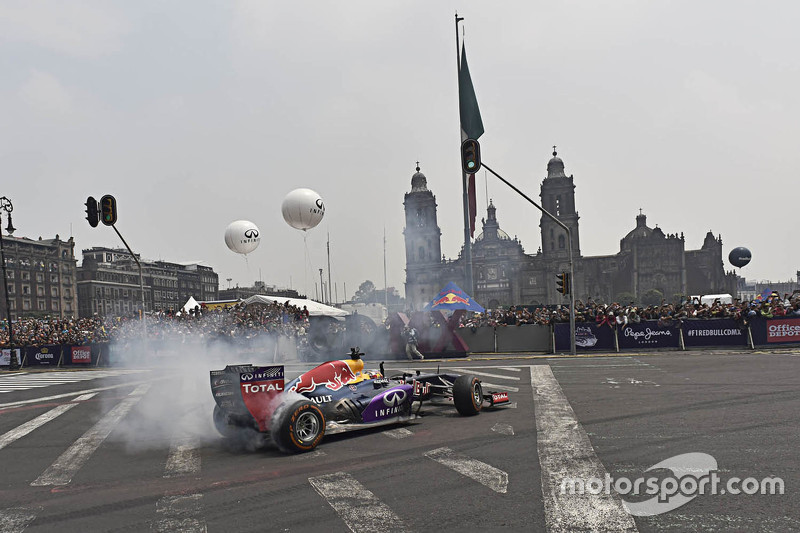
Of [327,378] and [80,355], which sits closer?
[327,378]

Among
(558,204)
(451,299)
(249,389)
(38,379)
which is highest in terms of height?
(558,204)

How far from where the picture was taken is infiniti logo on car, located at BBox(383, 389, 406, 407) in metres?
11.3

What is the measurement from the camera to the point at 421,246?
433 feet

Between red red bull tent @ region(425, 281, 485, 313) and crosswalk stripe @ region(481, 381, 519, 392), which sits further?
red red bull tent @ region(425, 281, 485, 313)

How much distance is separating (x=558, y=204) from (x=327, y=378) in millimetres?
129558

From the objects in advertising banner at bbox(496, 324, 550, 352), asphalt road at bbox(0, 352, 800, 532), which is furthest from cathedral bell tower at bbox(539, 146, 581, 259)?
asphalt road at bbox(0, 352, 800, 532)

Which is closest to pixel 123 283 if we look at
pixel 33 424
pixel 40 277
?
pixel 40 277

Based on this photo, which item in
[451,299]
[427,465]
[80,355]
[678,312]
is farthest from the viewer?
[80,355]

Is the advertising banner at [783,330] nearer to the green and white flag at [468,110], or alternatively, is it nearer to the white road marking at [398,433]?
the green and white flag at [468,110]

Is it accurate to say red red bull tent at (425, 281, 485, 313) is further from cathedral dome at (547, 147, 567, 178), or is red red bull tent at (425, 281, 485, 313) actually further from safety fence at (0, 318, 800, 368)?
cathedral dome at (547, 147, 567, 178)

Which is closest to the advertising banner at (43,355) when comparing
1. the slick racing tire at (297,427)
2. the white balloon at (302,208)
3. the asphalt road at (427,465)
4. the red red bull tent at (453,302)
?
the white balloon at (302,208)

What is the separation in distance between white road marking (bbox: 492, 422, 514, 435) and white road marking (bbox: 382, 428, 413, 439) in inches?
55.5

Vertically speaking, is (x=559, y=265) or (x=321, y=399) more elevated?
(x=559, y=265)

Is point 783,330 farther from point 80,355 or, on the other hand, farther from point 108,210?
point 80,355
